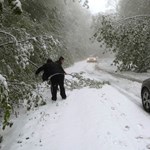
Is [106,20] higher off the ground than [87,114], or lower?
higher

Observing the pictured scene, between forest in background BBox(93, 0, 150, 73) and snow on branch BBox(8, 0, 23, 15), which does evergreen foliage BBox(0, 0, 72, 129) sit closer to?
snow on branch BBox(8, 0, 23, 15)

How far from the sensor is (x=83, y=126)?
742cm

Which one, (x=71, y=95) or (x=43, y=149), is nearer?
(x=43, y=149)

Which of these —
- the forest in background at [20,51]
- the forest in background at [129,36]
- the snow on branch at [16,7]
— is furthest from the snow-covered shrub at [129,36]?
the snow on branch at [16,7]

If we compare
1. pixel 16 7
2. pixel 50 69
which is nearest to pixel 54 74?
pixel 50 69

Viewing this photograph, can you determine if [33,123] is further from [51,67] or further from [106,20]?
[106,20]

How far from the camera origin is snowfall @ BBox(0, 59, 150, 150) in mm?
6230

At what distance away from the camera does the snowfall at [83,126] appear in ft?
20.4

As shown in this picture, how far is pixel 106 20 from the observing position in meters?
18.8

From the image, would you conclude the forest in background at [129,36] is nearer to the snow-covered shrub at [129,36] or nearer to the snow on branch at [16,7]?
the snow-covered shrub at [129,36]

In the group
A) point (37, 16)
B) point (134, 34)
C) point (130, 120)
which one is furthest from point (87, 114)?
point (134, 34)

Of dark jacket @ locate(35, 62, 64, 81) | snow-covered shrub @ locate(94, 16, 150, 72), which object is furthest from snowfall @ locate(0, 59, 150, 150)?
snow-covered shrub @ locate(94, 16, 150, 72)

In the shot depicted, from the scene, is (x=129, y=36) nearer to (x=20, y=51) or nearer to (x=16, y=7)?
(x=20, y=51)

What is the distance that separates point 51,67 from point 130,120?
4.29m
